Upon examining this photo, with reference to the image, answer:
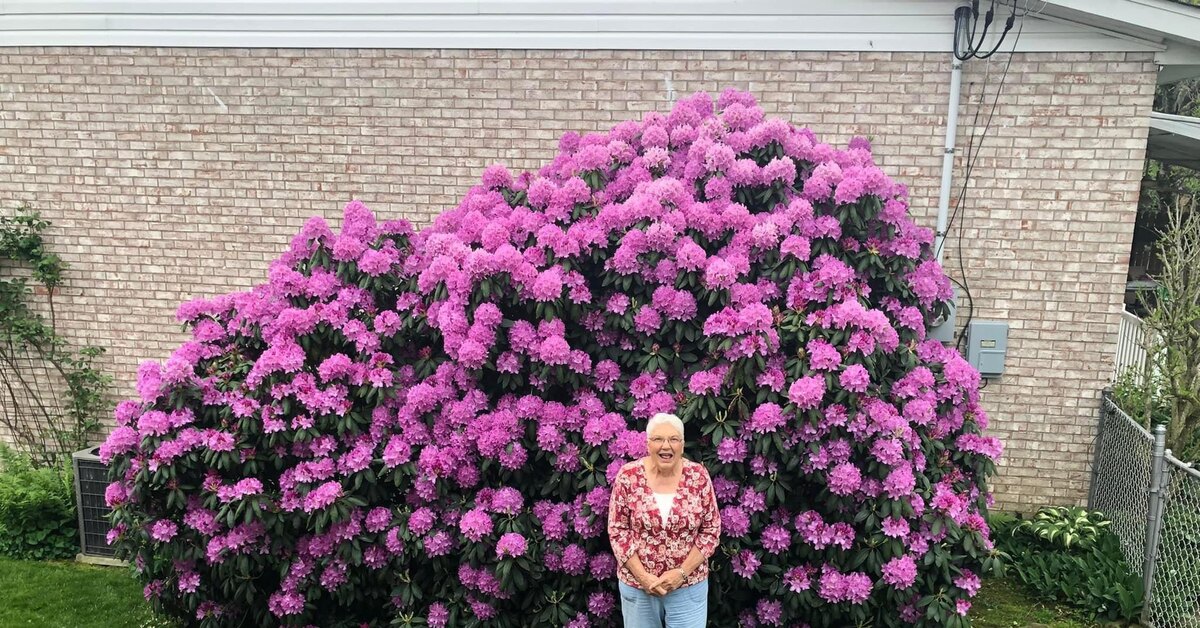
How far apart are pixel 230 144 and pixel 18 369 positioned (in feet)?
8.38

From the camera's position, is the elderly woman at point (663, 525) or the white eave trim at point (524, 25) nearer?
the elderly woman at point (663, 525)

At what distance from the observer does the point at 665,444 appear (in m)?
2.82

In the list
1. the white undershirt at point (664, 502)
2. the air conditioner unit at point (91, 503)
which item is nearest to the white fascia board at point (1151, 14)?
the white undershirt at point (664, 502)

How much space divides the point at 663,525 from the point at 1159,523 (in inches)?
112

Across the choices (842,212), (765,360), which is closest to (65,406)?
(765,360)

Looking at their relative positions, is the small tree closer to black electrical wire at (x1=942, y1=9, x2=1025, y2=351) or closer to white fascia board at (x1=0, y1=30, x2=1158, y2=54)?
black electrical wire at (x1=942, y1=9, x2=1025, y2=351)

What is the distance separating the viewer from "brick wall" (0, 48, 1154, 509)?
4555 millimetres

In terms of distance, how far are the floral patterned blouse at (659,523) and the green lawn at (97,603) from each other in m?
2.09

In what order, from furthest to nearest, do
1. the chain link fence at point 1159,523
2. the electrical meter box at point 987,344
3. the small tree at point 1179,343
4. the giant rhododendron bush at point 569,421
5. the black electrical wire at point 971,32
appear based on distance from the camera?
the electrical meter box at point 987,344 < the small tree at point 1179,343 < the black electrical wire at point 971,32 < the chain link fence at point 1159,523 < the giant rhododendron bush at point 569,421

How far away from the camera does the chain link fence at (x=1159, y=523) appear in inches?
146

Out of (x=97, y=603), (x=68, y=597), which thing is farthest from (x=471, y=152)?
(x=68, y=597)

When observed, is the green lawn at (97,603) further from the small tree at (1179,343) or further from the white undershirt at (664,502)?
the white undershirt at (664,502)

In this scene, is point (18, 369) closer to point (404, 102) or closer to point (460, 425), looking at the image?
point (404, 102)

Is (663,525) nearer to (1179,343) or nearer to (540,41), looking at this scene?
(540,41)
